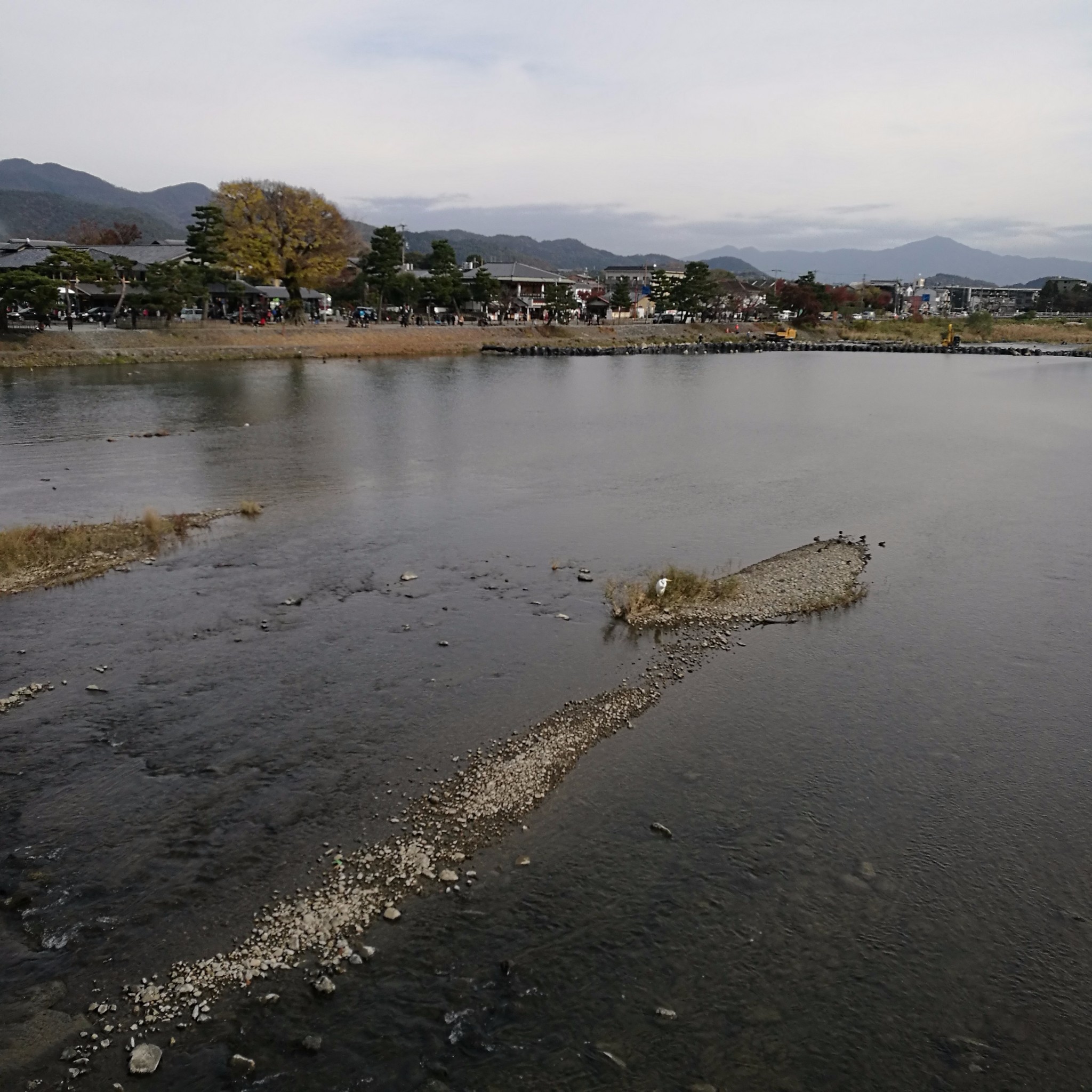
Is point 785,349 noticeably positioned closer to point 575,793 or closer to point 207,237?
point 207,237

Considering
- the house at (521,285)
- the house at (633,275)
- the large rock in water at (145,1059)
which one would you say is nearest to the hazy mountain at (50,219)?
the house at (633,275)

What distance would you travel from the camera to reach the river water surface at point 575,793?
6.26 meters

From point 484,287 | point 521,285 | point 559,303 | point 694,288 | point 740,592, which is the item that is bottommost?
point 740,592

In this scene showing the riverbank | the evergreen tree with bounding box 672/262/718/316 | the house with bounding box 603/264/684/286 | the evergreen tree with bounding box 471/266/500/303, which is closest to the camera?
the riverbank

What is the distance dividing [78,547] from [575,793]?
482 inches

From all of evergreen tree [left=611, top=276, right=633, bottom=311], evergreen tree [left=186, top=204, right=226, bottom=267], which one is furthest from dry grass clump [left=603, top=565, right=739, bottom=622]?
evergreen tree [left=611, top=276, right=633, bottom=311]

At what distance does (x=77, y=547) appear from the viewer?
16016mm

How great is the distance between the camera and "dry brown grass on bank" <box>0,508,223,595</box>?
14781 millimetres

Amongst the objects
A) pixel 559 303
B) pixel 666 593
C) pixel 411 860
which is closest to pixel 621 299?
pixel 559 303

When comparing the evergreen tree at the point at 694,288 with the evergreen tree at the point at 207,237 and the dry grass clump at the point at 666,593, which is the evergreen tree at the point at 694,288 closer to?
the evergreen tree at the point at 207,237

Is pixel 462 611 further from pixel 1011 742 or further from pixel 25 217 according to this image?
pixel 25 217

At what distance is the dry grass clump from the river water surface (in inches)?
19.8

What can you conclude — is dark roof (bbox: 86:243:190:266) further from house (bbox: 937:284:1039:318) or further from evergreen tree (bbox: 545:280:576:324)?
house (bbox: 937:284:1039:318)

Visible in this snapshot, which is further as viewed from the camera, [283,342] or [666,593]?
[283,342]
